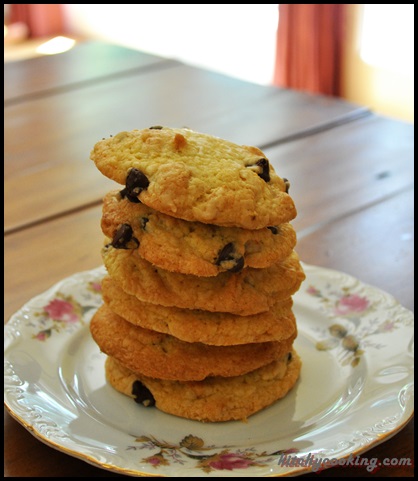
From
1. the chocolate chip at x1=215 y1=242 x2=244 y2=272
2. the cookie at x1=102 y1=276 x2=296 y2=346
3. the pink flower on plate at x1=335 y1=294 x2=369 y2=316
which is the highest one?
the chocolate chip at x1=215 y1=242 x2=244 y2=272

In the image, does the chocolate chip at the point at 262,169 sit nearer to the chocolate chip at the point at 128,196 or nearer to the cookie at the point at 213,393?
the chocolate chip at the point at 128,196

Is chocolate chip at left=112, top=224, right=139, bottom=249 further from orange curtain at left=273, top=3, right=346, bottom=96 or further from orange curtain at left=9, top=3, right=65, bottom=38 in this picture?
orange curtain at left=9, top=3, right=65, bottom=38

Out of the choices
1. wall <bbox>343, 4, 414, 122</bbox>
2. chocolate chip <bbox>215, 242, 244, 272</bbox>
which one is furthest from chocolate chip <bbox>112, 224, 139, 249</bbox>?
wall <bbox>343, 4, 414, 122</bbox>

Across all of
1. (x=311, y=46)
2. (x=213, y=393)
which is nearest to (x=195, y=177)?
(x=213, y=393)

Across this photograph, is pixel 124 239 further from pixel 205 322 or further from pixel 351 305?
pixel 351 305

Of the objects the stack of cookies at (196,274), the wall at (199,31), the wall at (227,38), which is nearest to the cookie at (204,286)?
the stack of cookies at (196,274)

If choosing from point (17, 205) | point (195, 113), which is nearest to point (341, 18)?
point (195, 113)
